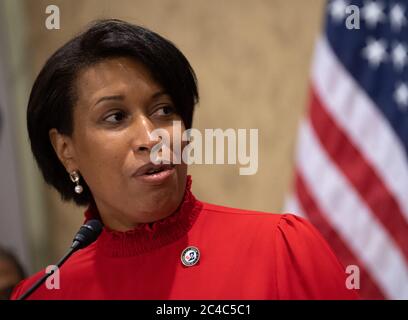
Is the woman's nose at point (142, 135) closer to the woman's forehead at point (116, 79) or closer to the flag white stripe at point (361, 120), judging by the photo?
the woman's forehead at point (116, 79)

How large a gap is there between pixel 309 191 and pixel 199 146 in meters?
0.81

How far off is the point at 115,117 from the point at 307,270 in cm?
37

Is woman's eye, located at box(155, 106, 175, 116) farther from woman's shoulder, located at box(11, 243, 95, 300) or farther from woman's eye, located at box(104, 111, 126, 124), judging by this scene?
woman's shoulder, located at box(11, 243, 95, 300)


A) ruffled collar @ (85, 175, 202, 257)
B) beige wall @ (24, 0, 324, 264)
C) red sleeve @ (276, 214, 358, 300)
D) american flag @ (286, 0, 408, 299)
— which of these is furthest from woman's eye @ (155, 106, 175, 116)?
beige wall @ (24, 0, 324, 264)

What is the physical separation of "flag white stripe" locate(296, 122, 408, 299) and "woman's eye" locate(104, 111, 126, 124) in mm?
1090

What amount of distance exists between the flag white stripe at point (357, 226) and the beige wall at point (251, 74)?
27cm

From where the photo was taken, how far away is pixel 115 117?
3.10 ft

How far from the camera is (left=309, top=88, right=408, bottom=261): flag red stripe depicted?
1845 millimetres

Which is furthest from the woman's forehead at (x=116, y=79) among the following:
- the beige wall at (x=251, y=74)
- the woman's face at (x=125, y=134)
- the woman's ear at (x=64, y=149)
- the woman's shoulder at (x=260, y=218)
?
the beige wall at (x=251, y=74)

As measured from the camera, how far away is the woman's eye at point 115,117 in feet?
3.10

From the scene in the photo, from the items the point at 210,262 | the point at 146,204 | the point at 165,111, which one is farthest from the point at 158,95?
the point at 210,262

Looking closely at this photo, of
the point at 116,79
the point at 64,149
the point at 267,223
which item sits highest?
the point at 116,79

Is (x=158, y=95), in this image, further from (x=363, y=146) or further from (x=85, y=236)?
(x=363, y=146)
